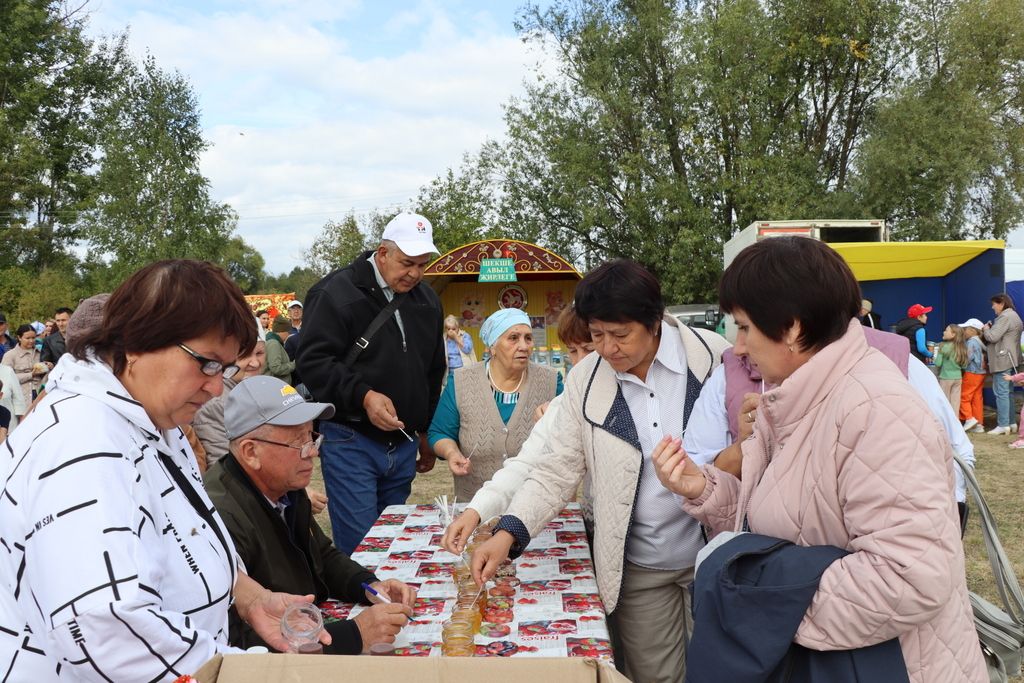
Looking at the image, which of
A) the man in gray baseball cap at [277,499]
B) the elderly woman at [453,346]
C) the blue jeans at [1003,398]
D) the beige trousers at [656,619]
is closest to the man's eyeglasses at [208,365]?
the man in gray baseball cap at [277,499]

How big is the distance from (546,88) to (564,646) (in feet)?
68.2

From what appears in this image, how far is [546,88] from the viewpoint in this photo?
2150 centimetres

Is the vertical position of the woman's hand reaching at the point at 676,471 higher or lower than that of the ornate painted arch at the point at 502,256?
lower

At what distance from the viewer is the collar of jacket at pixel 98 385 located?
4.66 ft

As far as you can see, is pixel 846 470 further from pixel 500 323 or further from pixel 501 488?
pixel 500 323

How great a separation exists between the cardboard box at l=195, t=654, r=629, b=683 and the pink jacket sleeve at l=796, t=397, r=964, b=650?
458 mm

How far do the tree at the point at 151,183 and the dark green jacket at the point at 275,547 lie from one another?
30060 millimetres

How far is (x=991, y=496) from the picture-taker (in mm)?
7496

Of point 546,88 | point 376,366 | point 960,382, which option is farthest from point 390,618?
point 546,88

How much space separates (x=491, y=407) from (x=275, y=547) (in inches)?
59.6

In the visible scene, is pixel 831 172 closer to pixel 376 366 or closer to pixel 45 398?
pixel 376 366

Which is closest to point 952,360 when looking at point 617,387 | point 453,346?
point 453,346

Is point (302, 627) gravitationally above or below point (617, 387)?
below

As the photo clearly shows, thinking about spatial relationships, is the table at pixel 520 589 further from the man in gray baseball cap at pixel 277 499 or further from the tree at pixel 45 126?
the tree at pixel 45 126
